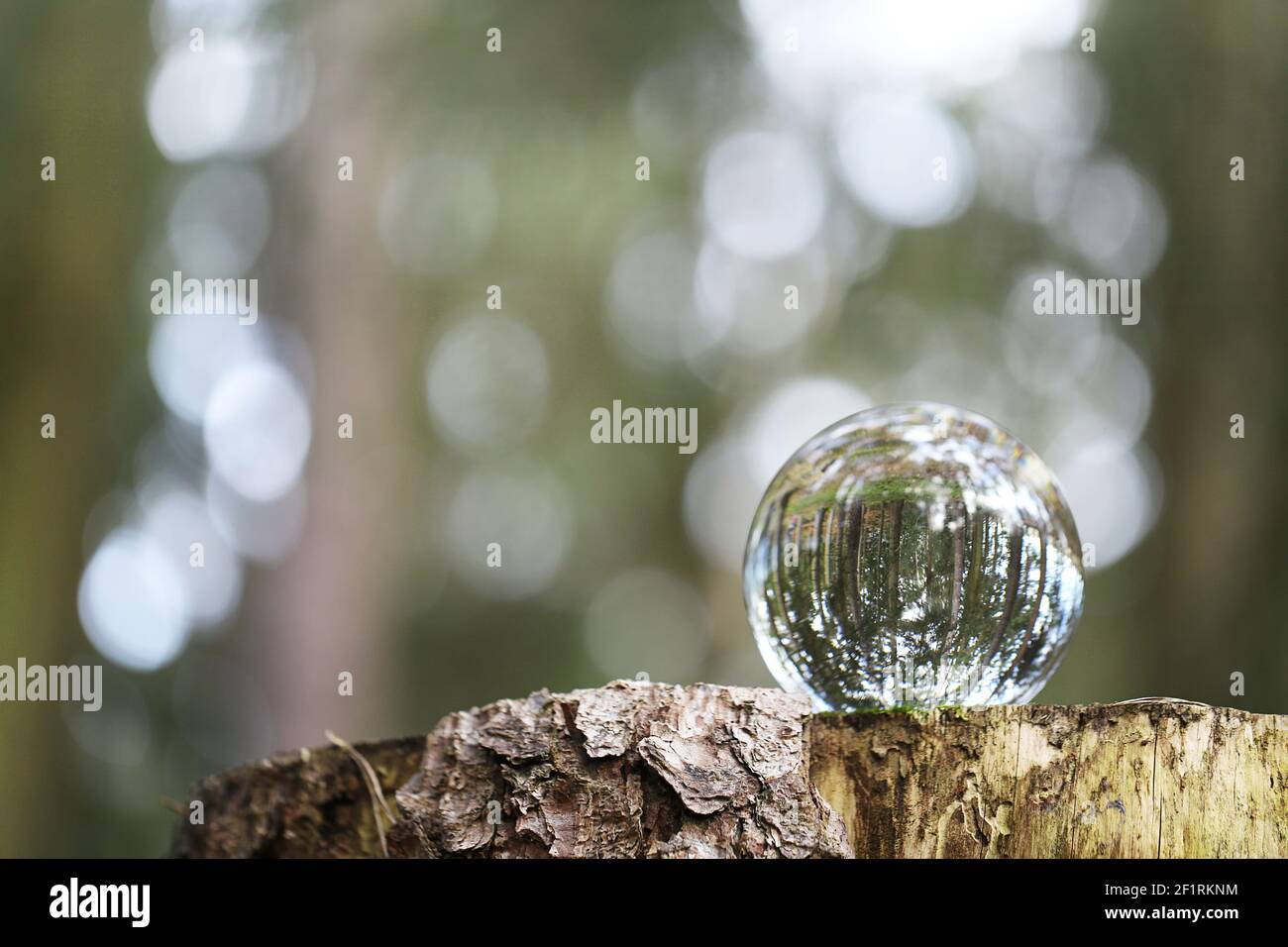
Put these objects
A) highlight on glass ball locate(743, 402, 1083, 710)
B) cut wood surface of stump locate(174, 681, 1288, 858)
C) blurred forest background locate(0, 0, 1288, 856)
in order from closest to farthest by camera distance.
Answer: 1. cut wood surface of stump locate(174, 681, 1288, 858)
2. highlight on glass ball locate(743, 402, 1083, 710)
3. blurred forest background locate(0, 0, 1288, 856)

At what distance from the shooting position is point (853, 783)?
2135 mm

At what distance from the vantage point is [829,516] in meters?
2.41

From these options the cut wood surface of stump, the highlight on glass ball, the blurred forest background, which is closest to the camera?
the cut wood surface of stump

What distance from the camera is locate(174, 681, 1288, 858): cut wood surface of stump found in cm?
205

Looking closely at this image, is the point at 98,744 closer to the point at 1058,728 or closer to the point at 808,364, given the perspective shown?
the point at 808,364

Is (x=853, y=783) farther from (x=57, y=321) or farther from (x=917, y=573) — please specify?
(x=57, y=321)

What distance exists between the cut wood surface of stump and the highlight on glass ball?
0.76 ft

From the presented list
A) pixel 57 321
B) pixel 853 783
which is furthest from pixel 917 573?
pixel 57 321

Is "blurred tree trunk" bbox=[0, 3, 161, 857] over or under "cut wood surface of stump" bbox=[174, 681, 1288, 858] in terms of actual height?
over

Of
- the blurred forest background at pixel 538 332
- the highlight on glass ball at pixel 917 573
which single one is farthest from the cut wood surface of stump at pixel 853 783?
the blurred forest background at pixel 538 332

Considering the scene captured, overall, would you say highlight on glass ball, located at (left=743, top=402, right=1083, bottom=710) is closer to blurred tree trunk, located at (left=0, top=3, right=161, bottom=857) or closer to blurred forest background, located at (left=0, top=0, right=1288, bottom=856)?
→ blurred forest background, located at (left=0, top=0, right=1288, bottom=856)

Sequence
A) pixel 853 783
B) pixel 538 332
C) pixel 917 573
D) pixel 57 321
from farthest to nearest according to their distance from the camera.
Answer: pixel 538 332 < pixel 57 321 < pixel 917 573 < pixel 853 783

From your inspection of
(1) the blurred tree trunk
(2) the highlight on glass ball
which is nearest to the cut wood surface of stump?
(2) the highlight on glass ball

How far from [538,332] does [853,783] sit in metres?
8.94
